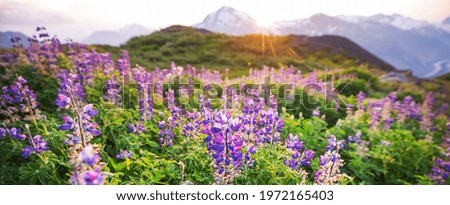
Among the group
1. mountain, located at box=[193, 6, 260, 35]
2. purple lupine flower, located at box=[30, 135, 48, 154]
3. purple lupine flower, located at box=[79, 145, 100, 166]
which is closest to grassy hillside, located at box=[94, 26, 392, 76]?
mountain, located at box=[193, 6, 260, 35]

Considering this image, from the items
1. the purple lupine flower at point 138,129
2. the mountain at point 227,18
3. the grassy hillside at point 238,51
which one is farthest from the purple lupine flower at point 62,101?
the grassy hillside at point 238,51

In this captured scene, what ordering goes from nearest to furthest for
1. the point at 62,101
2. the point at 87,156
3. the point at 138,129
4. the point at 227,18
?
the point at 87,156 < the point at 62,101 < the point at 138,129 < the point at 227,18

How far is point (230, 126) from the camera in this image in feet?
7.38

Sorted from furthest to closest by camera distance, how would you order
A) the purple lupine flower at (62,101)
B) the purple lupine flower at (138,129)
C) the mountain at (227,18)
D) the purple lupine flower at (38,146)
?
the mountain at (227,18), the purple lupine flower at (138,129), the purple lupine flower at (38,146), the purple lupine flower at (62,101)

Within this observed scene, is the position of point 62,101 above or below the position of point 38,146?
above

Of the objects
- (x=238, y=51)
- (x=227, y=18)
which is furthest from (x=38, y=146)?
(x=238, y=51)

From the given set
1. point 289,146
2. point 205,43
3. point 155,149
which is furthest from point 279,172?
point 205,43

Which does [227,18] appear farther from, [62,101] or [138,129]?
[62,101]

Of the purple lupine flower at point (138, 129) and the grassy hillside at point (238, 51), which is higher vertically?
the grassy hillside at point (238, 51)

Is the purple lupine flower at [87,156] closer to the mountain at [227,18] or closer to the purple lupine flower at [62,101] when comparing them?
the purple lupine flower at [62,101]

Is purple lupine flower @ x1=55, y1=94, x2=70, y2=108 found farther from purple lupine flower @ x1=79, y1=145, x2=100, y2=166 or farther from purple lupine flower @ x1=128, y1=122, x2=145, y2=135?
purple lupine flower @ x1=128, y1=122, x2=145, y2=135

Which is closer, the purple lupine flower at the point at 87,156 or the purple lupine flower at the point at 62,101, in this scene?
the purple lupine flower at the point at 87,156
